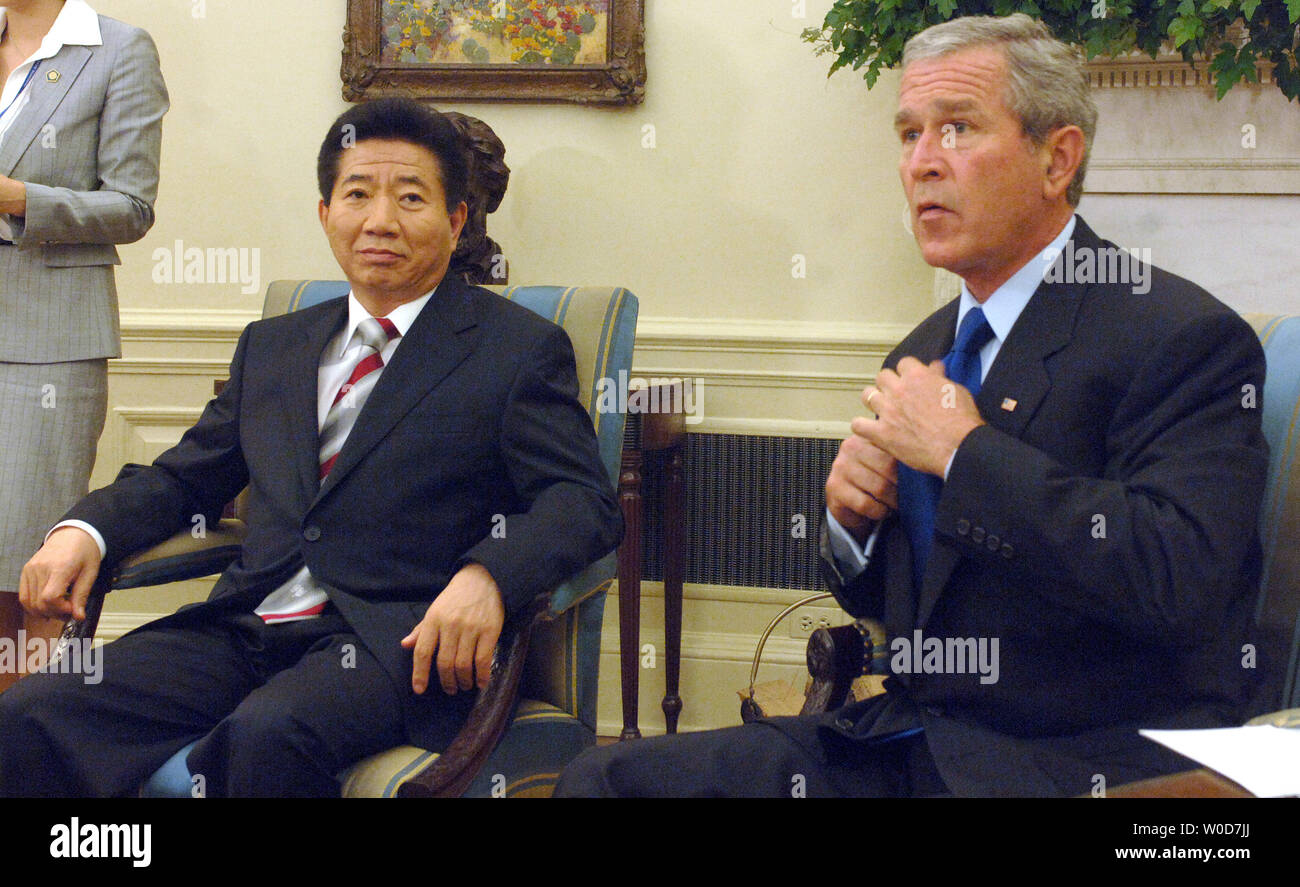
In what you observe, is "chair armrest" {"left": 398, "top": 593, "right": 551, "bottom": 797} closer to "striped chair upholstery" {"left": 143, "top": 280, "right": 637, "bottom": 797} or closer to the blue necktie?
"striped chair upholstery" {"left": 143, "top": 280, "right": 637, "bottom": 797}

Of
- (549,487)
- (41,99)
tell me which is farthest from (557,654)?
(41,99)

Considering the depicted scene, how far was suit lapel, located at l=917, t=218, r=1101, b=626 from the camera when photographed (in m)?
1.45

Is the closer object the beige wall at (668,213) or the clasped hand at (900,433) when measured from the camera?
the clasped hand at (900,433)

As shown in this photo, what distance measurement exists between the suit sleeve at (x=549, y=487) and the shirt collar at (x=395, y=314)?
0.25 m

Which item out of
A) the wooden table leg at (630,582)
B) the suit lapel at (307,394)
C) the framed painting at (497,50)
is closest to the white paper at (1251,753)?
the suit lapel at (307,394)

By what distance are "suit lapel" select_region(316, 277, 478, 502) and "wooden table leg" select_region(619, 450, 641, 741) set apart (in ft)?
3.14

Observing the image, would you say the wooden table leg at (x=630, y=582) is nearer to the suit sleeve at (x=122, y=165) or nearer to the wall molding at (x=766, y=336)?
the wall molding at (x=766, y=336)

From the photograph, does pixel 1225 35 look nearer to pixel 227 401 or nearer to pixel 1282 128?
pixel 1282 128

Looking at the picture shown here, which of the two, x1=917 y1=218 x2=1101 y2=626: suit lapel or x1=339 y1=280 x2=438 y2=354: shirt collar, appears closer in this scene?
x1=917 y1=218 x2=1101 y2=626: suit lapel

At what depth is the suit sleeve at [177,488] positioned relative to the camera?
2008 mm

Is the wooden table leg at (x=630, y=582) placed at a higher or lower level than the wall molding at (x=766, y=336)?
lower

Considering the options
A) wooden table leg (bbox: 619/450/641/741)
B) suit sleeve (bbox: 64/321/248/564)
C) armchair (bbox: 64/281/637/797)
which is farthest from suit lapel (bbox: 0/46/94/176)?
wooden table leg (bbox: 619/450/641/741)

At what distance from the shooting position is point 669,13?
3.46 meters
